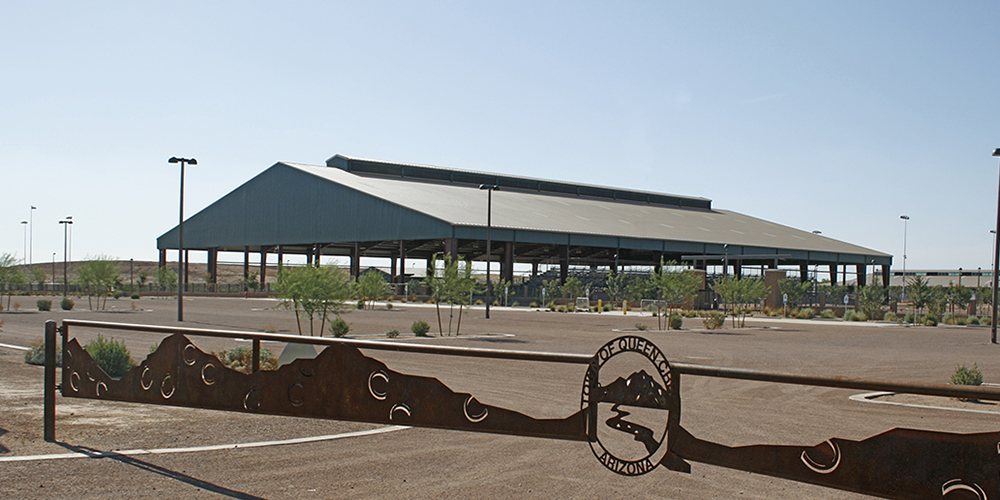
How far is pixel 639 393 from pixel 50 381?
20.9 ft

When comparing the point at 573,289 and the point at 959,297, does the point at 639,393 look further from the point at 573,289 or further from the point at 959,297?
the point at 573,289

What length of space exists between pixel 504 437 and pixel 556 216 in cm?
6438

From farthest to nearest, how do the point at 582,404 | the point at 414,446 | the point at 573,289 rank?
the point at 573,289
the point at 414,446
the point at 582,404

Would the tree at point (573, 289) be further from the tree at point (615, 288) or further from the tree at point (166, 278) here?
the tree at point (166, 278)

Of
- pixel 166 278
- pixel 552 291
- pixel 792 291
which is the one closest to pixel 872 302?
pixel 792 291

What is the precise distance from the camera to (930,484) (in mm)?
4711

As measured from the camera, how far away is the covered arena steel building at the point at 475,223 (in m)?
65.9

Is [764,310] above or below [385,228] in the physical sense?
below

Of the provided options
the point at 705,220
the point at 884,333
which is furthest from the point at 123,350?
the point at 705,220

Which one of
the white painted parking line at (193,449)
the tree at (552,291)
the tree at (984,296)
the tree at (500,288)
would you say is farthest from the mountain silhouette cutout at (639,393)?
the tree at (984,296)

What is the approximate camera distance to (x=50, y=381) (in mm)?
8023

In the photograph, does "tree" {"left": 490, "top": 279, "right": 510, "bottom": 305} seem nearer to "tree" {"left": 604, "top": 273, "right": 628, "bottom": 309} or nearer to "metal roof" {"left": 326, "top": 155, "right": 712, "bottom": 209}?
"tree" {"left": 604, "top": 273, "right": 628, "bottom": 309}

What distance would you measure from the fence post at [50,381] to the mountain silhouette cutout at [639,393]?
600 centimetres

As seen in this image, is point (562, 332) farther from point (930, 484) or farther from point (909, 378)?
point (930, 484)
